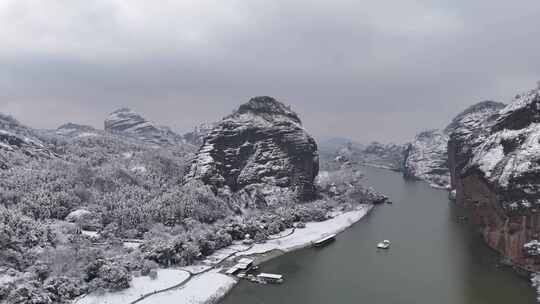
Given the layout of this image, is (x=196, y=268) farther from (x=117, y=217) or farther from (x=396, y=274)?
(x=396, y=274)

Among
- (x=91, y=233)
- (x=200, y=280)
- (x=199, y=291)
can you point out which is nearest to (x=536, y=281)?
(x=199, y=291)


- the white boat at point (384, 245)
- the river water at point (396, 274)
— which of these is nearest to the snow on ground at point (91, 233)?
the river water at point (396, 274)

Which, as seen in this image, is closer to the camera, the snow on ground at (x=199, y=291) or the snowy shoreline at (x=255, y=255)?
the snow on ground at (x=199, y=291)

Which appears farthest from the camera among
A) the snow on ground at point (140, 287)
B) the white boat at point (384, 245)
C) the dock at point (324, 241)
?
the dock at point (324, 241)

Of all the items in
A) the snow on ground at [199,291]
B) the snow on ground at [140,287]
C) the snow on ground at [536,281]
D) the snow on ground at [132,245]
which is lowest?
the snow on ground at [199,291]

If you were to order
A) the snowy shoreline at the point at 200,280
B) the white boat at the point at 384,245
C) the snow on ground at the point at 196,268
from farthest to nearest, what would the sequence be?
the white boat at the point at 384,245 < the snow on ground at the point at 196,268 < the snowy shoreline at the point at 200,280

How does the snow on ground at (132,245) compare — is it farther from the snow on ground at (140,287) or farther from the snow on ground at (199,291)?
the snow on ground at (199,291)

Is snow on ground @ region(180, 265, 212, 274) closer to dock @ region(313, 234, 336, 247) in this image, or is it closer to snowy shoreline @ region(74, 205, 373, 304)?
snowy shoreline @ region(74, 205, 373, 304)
